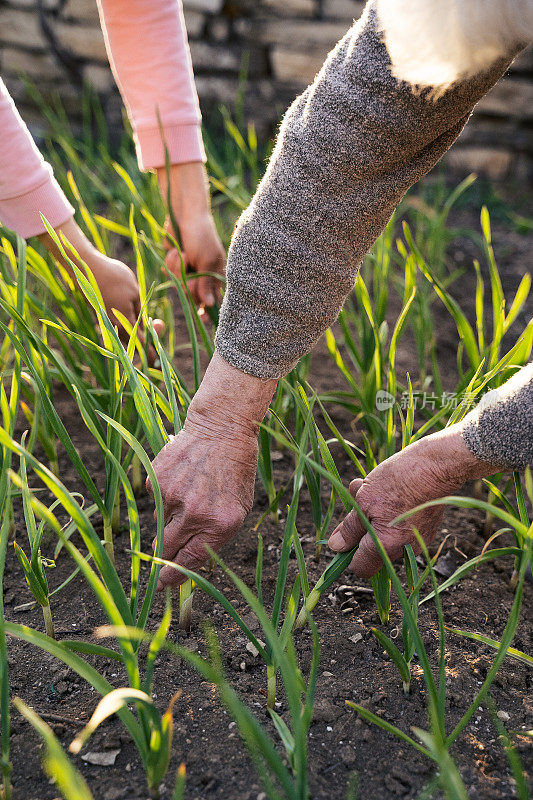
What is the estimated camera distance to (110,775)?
2.50 feet

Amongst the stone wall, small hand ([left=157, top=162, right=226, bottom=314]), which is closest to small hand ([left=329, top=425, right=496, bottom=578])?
small hand ([left=157, top=162, right=226, bottom=314])

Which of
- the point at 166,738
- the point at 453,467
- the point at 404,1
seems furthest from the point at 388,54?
the point at 166,738

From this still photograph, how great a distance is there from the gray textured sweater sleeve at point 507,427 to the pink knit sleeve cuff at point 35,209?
760 mm

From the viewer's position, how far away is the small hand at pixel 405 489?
0.83 meters

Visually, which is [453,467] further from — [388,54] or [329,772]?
[388,54]

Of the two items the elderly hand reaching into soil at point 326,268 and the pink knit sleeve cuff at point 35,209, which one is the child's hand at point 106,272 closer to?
the pink knit sleeve cuff at point 35,209

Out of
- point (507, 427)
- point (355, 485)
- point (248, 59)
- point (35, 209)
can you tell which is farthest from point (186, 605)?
point (248, 59)

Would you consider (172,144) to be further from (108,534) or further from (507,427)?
(507,427)

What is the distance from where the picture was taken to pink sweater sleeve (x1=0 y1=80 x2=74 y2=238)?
Result: 1.13m

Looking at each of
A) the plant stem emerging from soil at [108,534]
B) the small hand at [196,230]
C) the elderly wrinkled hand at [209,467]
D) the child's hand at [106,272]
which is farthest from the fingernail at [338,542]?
the small hand at [196,230]

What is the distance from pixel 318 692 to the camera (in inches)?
35.1

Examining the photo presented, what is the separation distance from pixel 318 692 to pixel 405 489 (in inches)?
10.9

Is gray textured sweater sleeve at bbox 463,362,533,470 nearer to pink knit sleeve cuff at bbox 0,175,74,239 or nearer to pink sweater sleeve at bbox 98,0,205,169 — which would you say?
pink knit sleeve cuff at bbox 0,175,74,239

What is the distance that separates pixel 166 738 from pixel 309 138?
0.65 m
